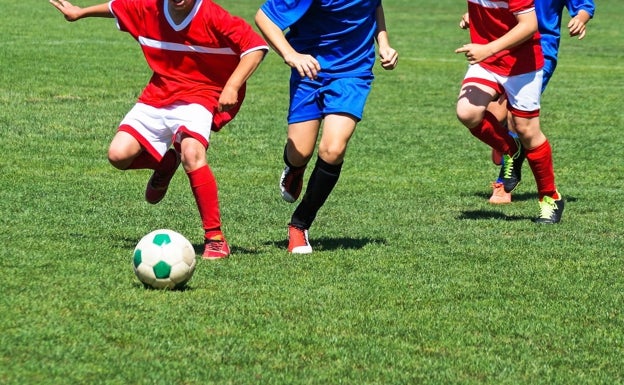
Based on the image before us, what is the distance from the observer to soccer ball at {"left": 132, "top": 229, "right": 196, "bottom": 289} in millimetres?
6312

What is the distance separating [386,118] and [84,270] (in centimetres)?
873

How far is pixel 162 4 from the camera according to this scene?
25.0ft

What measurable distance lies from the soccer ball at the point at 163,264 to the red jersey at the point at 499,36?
3.53m

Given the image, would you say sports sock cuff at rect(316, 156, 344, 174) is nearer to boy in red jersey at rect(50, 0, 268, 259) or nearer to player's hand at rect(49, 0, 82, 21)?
boy in red jersey at rect(50, 0, 268, 259)

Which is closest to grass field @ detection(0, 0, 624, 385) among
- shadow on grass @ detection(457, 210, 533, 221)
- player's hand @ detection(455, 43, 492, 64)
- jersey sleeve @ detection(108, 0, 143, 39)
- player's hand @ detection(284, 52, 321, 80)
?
shadow on grass @ detection(457, 210, 533, 221)

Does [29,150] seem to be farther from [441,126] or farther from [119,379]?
[119,379]

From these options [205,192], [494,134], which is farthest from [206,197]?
[494,134]

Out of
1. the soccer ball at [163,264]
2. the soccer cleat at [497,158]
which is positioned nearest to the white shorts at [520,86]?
the soccer cleat at [497,158]

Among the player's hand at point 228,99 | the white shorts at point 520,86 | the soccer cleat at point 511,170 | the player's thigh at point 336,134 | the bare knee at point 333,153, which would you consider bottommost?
the soccer cleat at point 511,170

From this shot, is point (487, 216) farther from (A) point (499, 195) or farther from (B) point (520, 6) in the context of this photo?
(B) point (520, 6)

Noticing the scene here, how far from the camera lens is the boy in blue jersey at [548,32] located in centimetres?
1013

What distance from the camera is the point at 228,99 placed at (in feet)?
23.9

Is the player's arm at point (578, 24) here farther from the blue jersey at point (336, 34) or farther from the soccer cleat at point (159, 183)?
the soccer cleat at point (159, 183)

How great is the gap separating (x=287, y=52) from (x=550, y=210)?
Answer: 2.87 meters
